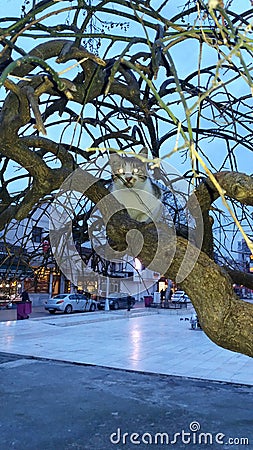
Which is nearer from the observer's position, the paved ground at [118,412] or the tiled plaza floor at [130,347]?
the paved ground at [118,412]

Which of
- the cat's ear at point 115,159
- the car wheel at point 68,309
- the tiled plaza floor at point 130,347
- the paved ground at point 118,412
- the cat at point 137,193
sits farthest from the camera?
the car wheel at point 68,309

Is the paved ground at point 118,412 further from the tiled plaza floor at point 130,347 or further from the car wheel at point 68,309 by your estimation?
the car wheel at point 68,309

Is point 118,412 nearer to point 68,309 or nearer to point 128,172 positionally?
point 128,172

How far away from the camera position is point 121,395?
5.78 meters

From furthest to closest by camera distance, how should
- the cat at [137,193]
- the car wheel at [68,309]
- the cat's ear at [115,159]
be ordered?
the car wheel at [68,309], the cat's ear at [115,159], the cat at [137,193]

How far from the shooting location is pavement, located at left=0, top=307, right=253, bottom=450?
4.31 m

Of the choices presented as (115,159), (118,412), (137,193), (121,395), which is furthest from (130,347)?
(137,193)

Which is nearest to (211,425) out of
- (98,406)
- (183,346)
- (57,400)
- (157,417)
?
(157,417)

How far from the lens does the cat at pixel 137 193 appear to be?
2068 mm

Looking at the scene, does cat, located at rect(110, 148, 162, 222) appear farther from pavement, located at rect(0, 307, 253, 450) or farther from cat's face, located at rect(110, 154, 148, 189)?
pavement, located at rect(0, 307, 253, 450)

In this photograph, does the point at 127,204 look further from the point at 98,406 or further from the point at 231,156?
the point at 98,406

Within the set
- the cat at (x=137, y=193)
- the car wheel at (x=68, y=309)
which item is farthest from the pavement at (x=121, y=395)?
the car wheel at (x=68, y=309)

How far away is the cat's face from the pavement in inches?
116

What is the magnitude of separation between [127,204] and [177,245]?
401 millimetres
